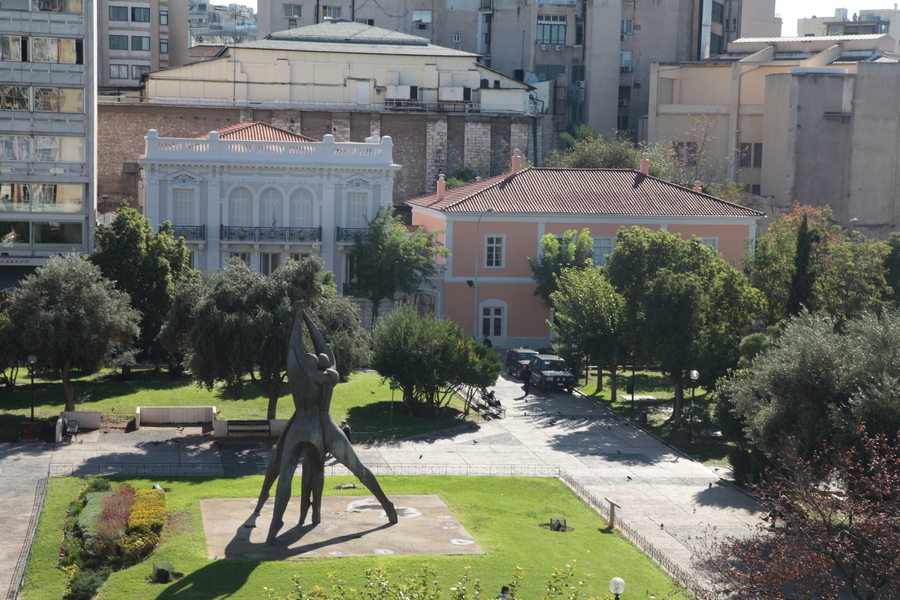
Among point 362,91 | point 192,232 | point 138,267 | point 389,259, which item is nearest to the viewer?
point 138,267

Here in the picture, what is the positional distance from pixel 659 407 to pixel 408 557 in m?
22.0

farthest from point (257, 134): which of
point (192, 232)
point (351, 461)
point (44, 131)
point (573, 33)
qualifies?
point (573, 33)

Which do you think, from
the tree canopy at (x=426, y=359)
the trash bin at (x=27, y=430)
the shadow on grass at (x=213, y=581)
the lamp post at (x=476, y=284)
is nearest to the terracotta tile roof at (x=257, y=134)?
the lamp post at (x=476, y=284)

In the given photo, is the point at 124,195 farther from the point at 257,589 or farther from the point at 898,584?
the point at 898,584

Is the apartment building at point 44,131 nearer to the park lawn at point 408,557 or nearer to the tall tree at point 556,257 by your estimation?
the tall tree at point 556,257

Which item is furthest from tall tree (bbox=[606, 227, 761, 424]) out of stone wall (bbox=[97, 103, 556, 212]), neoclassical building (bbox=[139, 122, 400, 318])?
stone wall (bbox=[97, 103, 556, 212])

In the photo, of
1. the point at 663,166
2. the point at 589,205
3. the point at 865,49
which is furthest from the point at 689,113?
the point at 589,205

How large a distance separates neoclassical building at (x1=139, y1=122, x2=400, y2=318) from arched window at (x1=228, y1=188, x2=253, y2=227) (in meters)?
0.05

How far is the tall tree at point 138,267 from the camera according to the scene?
4294cm

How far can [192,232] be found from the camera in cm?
5394

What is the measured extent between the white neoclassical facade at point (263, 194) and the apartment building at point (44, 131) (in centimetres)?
425

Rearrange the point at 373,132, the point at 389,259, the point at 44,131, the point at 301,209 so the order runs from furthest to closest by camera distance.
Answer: the point at 373,132, the point at 301,209, the point at 389,259, the point at 44,131

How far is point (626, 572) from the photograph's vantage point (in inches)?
976

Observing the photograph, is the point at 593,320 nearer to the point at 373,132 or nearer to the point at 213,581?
the point at 213,581
